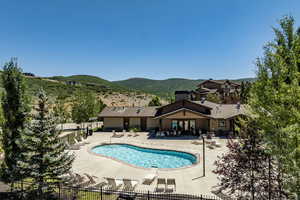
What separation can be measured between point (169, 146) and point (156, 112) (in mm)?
11276

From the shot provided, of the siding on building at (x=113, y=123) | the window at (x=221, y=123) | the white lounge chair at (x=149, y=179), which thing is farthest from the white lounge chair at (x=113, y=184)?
the siding on building at (x=113, y=123)

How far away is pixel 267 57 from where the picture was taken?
7.05 meters

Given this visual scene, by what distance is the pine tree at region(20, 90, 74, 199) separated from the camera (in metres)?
9.40

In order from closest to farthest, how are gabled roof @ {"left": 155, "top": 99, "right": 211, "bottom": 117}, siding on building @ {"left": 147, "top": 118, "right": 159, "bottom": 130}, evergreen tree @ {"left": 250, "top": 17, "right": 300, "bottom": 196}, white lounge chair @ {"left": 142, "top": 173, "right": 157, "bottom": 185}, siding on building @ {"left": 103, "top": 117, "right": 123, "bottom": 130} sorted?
evergreen tree @ {"left": 250, "top": 17, "right": 300, "bottom": 196}, white lounge chair @ {"left": 142, "top": 173, "right": 157, "bottom": 185}, gabled roof @ {"left": 155, "top": 99, "right": 211, "bottom": 117}, siding on building @ {"left": 147, "top": 118, "right": 159, "bottom": 130}, siding on building @ {"left": 103, "top": 117, "right": 123, "bottom": 130}

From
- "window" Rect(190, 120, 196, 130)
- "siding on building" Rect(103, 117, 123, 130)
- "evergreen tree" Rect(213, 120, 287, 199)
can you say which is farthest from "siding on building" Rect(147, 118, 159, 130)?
"evergreen tree" Rect(213, 120, 287, 199)

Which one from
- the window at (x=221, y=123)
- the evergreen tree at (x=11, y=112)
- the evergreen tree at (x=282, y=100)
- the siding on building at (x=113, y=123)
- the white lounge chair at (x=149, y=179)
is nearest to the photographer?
the evergreen tree at (x=282, y=100)

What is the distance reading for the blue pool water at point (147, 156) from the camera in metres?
18.6

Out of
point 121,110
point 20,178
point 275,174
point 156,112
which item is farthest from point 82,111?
point 275,174

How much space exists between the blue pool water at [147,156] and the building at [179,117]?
27.9 ft

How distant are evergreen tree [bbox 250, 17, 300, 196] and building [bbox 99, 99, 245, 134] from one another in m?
20.6

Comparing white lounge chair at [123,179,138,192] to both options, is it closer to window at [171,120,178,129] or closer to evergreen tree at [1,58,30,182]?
evergreen tree at [1,58,30,182]

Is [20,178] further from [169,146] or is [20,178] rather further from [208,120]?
[208,120]

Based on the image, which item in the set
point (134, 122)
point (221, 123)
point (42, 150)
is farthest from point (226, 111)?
point (42, 150)

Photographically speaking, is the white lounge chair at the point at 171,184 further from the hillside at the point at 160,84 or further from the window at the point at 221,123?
the hillside at the point at 160,84
